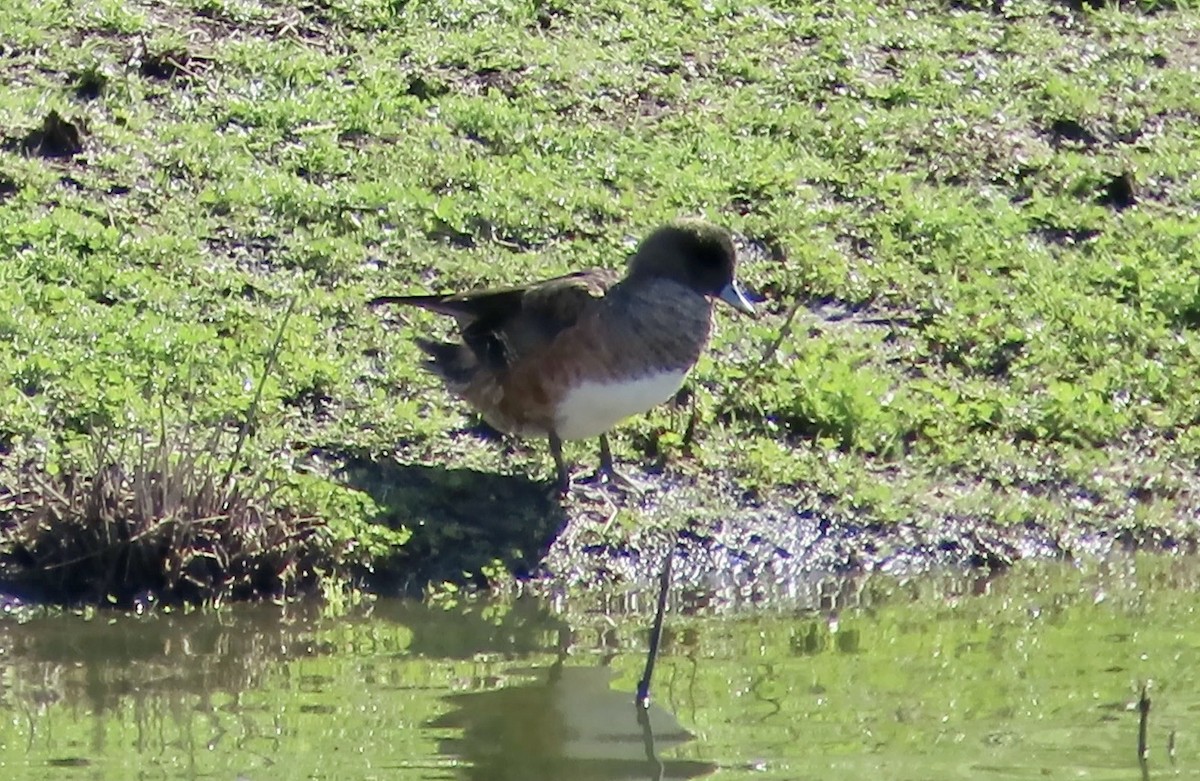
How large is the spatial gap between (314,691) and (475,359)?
1686mm

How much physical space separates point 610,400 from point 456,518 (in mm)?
562

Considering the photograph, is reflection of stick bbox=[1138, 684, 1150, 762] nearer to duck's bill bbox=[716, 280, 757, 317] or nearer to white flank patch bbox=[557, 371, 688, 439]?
white flank patch bbox=[557, 371, 688, 439]

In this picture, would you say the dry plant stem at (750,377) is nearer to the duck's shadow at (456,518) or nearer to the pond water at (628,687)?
the duck's shadow at (456,518)

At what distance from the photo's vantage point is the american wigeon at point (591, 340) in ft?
24.5

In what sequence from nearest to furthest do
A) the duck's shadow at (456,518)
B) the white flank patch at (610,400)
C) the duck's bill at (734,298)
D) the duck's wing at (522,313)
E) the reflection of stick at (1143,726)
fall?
the reflection of stick at (1143,726), the duck's shadow at (456,518), the white flank patch at (610,400), the duck's wing at (522,313), the duck's bill at (734,298)

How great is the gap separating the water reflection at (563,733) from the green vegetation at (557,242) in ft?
3.33

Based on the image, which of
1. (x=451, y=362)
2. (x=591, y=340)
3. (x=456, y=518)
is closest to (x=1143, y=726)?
(x=591, y=340)

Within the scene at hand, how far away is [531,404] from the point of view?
7586mm

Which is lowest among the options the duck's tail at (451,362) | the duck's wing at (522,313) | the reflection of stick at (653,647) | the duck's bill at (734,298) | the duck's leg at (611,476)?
the reflection of stick at (653,647)

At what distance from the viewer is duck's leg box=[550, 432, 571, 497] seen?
7.63 m

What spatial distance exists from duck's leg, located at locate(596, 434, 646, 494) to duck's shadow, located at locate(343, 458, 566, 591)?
0.68ft

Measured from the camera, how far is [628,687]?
636 centimetres

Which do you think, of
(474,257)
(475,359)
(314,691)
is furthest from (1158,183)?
(314,691)

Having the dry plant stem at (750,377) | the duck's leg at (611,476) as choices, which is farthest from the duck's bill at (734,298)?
the duck's leg at (611,476)
